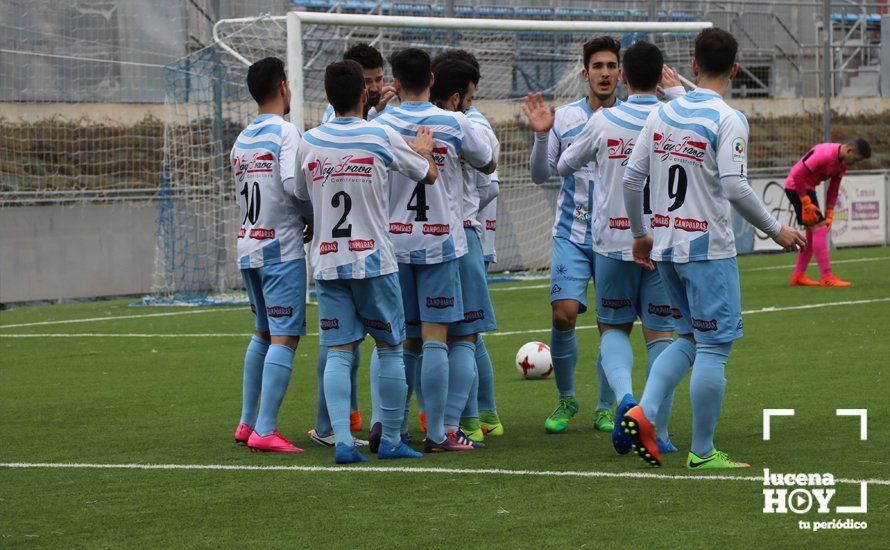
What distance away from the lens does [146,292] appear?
18531 millimetres

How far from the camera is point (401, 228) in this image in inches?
283

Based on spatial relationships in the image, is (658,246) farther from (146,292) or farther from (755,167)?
(755,167)

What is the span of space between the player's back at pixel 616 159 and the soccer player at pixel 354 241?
3.21 ft

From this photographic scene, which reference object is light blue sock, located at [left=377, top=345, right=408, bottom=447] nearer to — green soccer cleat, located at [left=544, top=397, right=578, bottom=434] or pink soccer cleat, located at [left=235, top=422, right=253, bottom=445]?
pink soccer cleat, located at [left=235, top=422, right=253, bottom=445]

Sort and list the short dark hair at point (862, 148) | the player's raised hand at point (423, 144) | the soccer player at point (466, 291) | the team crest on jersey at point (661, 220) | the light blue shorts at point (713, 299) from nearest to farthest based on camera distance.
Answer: the light blue shorts at point (713, 299) → the team crest on jersey at point (661, 220) → the player's raised hand at point (423, 144) → the soccer player at point (466, 291) → the short dark hair at point (862, 148)

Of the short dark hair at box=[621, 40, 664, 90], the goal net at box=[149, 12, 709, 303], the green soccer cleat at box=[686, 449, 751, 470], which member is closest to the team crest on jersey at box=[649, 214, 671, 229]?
the short dark hair at box=[621, 40, 664, 90]

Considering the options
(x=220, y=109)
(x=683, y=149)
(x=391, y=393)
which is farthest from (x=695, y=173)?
(x=220, y=109)

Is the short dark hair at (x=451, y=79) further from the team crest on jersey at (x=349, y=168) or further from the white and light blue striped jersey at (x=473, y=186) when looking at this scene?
the team crest on jersey at (x=349, y=168)

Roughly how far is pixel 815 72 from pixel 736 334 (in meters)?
20.0

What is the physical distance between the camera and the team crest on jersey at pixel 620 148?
284 inches

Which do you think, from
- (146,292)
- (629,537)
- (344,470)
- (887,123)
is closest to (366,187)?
(344,470)

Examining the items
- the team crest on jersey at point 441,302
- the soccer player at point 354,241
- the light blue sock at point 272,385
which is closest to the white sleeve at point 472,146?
the soccer player at point 354,241

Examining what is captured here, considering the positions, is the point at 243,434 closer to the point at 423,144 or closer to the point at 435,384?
the point at 435,384

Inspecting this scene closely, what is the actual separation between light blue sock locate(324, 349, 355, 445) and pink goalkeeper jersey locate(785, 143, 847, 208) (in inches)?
427
